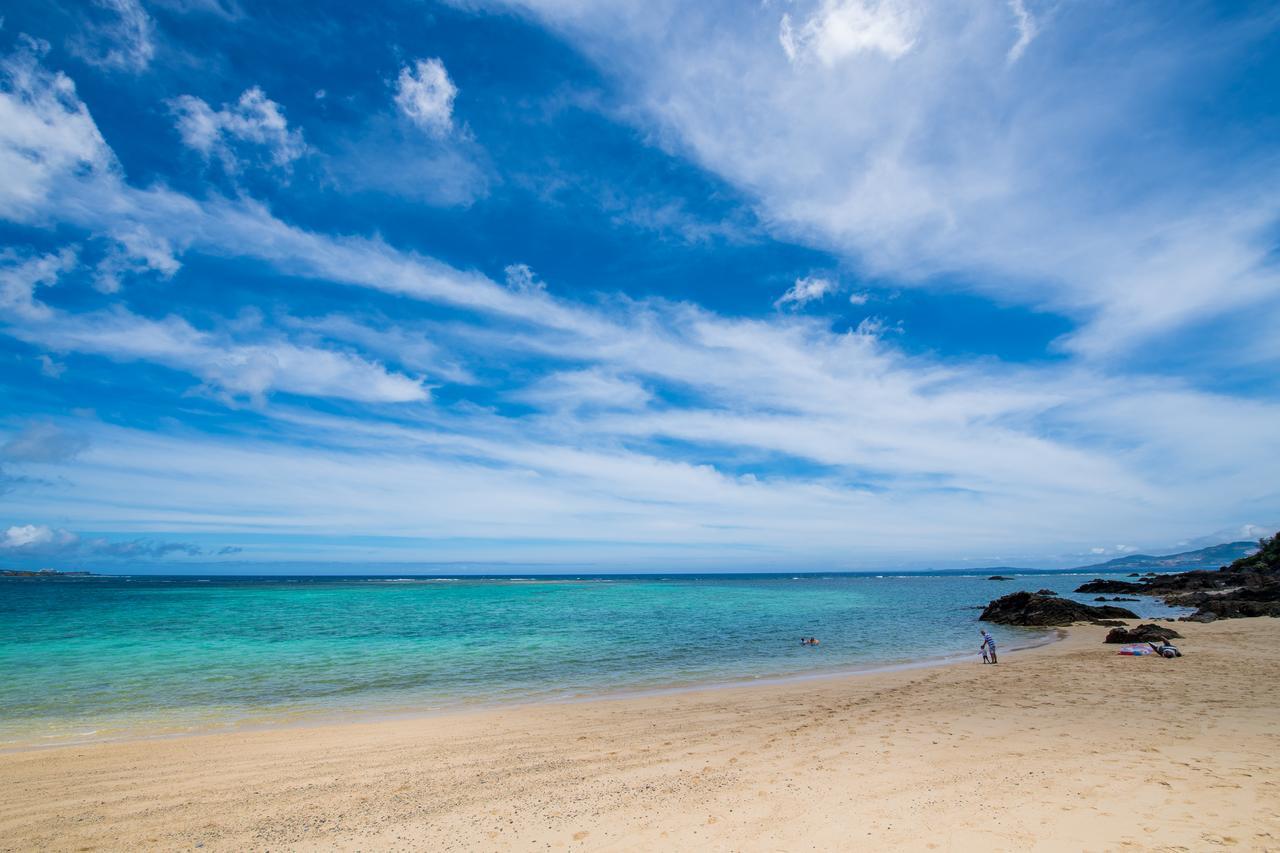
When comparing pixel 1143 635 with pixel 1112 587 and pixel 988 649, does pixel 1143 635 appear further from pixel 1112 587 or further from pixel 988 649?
pixel 1112 587

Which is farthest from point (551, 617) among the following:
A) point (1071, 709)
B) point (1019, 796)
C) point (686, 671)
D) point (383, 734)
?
point (1019, 796)

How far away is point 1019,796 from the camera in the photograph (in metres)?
8.66

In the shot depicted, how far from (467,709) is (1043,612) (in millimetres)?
40792

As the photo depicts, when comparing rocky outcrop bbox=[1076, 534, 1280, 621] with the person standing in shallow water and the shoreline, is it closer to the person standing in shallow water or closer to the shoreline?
the person standing in shallow water

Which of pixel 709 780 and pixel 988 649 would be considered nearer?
pixel 709 780

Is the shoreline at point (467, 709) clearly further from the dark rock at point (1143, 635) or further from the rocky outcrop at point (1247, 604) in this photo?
the rocky outcrop at point (1247, 604)

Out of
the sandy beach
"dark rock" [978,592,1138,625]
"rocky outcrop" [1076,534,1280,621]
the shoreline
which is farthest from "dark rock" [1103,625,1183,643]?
"rocky outcrop" [1076,534,1280,621]

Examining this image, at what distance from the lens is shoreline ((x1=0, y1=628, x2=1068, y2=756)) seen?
14023 mm

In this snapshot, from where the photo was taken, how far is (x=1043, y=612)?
4016 centimetres

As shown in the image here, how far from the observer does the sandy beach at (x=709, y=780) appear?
25.4 ft

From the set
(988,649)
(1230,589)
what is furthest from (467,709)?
(1230,589)

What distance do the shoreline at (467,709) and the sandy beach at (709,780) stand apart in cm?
88

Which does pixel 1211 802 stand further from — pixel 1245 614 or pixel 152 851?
pixel 1245 614

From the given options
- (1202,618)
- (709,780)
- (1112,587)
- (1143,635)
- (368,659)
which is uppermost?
(1112,587)
